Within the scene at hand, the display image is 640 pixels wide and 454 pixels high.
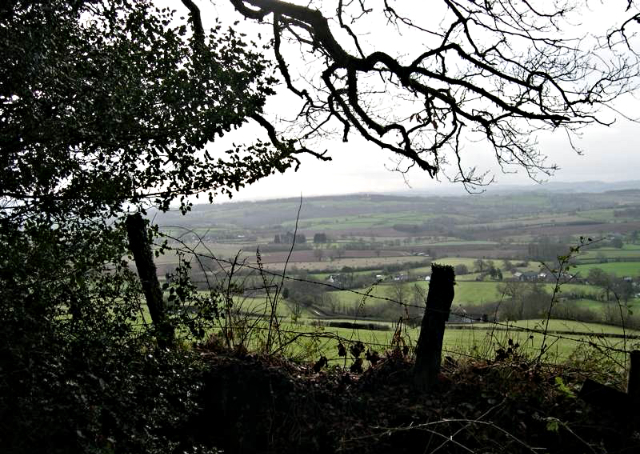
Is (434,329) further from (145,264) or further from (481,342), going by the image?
(145,264)

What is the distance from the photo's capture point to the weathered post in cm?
504

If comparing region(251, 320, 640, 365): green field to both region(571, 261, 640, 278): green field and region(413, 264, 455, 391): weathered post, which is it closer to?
region(413, 264, 455, 391): weathered post

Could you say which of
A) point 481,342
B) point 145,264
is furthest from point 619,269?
point 145,264

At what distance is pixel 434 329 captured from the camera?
5.03m

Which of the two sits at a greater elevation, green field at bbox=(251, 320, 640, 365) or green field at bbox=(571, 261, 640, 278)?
green field at bbox=(251, 320, 640, 365)

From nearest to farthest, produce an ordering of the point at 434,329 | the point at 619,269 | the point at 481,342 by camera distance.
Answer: the point at 434,329
the point at 481,342
the point at 619,269

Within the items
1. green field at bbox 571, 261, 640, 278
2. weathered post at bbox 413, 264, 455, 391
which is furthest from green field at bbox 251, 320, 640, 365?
green field at bbox 571, 261, 640, 278

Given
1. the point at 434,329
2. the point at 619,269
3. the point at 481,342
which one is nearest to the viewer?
the point at 434,329

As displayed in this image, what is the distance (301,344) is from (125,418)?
263 centimetres

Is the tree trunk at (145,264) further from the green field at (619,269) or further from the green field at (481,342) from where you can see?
the green field at (619,269)

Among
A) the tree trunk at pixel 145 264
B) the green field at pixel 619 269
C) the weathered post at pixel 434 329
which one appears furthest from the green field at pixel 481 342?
the green field at pixel 619 269

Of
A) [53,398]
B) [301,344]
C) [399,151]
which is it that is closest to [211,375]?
[301,344]

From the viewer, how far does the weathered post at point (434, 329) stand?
5.04 meters

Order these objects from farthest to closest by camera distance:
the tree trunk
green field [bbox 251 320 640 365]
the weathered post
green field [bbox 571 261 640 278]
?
green field [bbox 571 261 640 278], green field [bbox 251 320 640 365], the weathered post, the tree trunk
